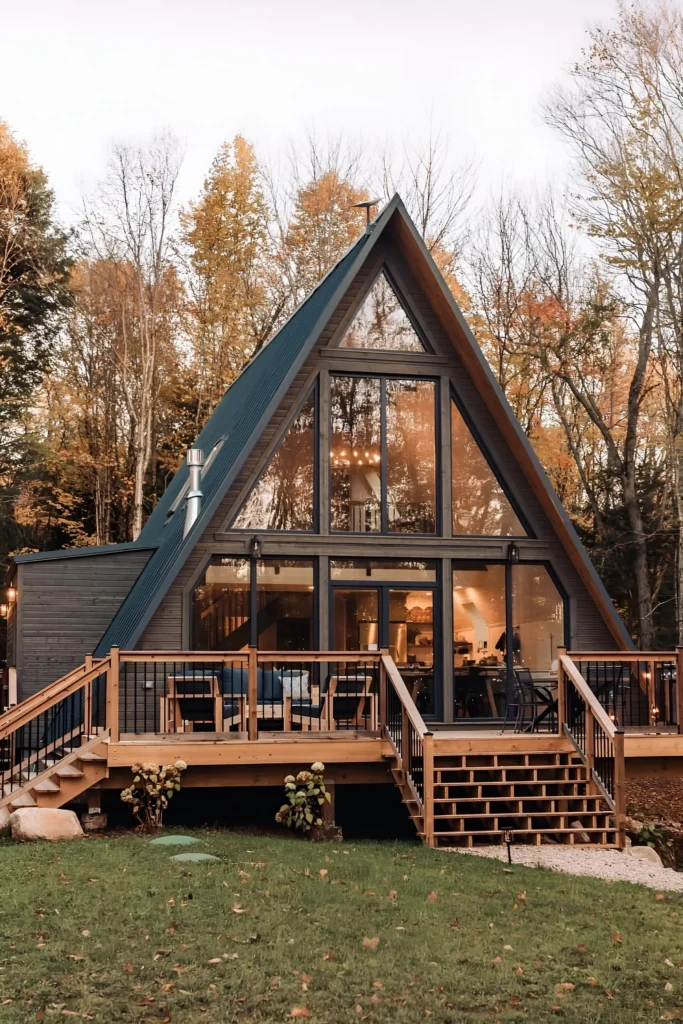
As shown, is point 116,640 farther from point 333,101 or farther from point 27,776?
point 333,101

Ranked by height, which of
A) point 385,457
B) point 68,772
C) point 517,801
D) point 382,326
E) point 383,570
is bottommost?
point 517,801

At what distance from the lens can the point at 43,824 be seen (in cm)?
1052

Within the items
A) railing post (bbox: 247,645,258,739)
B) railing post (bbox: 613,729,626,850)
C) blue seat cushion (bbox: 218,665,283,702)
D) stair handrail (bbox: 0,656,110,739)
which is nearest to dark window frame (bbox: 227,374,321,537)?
blue seat cushion (bbox: 218,665,283,702)

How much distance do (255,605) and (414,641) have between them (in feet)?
7.38

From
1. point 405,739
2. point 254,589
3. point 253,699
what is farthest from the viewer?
point 254,589

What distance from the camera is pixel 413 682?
50.0 feet

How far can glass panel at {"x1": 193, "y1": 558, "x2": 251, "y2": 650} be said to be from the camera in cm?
1464

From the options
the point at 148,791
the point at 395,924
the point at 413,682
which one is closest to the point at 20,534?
the point at 413,682

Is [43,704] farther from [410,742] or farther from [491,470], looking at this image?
[491,470]

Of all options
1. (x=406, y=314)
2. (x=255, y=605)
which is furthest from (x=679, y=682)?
(x=406, y=314)

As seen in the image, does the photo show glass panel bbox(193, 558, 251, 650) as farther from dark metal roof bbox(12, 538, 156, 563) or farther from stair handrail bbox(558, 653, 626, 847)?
stair handrail bbox(558, 653, 626, 847)

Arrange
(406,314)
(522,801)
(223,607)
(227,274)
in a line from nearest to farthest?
(522,801)
(223,607)
(406,314)
(227,274)

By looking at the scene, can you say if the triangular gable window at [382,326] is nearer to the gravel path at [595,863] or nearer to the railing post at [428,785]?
the railing post at [428,785]

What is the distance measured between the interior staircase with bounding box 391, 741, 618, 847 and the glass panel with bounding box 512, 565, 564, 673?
2.90m
